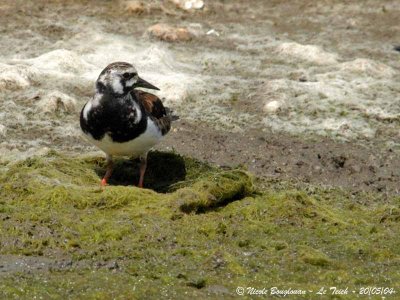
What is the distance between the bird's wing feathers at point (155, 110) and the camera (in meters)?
9.23

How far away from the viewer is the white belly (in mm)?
8797

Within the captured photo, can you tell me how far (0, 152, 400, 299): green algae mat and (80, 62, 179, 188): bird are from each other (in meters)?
0.51

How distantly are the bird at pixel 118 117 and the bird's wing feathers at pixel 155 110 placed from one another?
0.15 metres

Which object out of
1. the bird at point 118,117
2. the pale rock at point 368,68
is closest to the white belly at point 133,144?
the bird at point 118,117

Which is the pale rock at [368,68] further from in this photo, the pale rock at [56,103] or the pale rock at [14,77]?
the pale rock at [14,77]

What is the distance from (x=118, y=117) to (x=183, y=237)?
5.75 feet

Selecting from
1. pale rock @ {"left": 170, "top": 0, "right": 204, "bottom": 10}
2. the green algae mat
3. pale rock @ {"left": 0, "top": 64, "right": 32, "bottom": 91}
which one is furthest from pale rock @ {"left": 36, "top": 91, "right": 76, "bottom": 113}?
pale rock @ {"left": 170, "top": 0, "right": 204, "bottom": 10}

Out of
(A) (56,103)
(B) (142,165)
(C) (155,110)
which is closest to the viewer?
(B) (142,165)

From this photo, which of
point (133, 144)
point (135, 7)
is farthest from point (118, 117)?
point (135, 7)

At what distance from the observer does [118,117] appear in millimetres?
8703

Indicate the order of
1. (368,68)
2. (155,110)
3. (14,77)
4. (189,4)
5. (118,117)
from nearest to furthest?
(118,117) → (155,110) → (14,77) → (368,68) → (189,4)

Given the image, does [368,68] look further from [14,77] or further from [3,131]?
[3,131]

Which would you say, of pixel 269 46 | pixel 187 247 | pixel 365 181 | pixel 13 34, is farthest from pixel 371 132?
pixel 13 34

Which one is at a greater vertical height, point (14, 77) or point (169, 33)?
point (14, 77)
